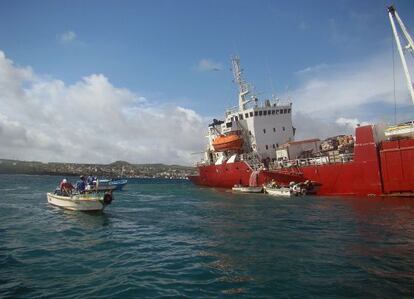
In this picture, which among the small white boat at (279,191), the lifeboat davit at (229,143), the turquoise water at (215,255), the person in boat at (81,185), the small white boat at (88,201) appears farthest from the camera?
the lifeboat davit at (229,143)

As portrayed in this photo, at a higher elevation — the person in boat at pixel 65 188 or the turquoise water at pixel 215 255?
the person in boat at pixel 65 188

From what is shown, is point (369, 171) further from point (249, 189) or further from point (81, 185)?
point (81, 185)

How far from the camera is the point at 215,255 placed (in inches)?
581

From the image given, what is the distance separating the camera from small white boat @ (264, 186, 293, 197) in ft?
126

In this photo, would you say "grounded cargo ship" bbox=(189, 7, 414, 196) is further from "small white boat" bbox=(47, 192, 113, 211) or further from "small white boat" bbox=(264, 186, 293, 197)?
"small white boat" bbox=(47, 192, 113, 211)

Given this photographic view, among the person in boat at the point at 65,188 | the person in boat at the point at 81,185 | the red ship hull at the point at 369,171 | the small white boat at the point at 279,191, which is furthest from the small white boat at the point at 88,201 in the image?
the red ship hull at the point at 369,171

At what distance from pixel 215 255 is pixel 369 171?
23.2m

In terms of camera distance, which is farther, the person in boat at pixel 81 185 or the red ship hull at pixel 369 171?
the red ship hull at pixel 369 171

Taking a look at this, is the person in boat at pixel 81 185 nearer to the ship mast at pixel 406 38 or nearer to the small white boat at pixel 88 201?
→ the small white boat at pixel 88 201

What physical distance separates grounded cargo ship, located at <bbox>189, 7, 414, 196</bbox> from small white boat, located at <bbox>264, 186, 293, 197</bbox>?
175 centimetres

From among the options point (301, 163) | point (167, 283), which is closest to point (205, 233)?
point (167, 283)

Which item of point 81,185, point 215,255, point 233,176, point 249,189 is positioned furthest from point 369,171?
point 81,185

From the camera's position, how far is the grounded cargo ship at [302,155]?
31.2 meters

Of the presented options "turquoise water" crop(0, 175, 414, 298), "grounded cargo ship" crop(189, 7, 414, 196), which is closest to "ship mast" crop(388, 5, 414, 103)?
"grounded cargo ship" crop(189, 7, 414, 196)
